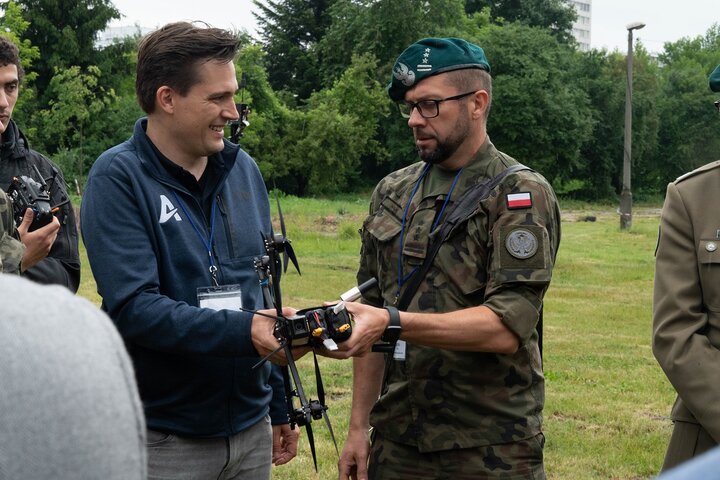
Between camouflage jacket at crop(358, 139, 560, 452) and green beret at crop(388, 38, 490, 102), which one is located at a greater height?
green beret at crop(388, 38, 490, 102)

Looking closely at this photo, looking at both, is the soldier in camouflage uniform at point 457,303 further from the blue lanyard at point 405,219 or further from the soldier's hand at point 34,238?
the soldier's hand at point 34,238

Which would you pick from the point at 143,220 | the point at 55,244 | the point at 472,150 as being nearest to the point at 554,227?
the point at 472,150

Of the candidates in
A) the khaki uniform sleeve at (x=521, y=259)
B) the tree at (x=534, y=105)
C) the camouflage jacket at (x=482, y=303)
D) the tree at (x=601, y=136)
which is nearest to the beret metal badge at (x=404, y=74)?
the camouflage jacket at (x=482, y=303)

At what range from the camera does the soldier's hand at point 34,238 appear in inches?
161

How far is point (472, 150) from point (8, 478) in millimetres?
3006

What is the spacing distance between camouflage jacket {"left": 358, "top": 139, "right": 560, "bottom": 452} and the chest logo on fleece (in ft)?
3.12

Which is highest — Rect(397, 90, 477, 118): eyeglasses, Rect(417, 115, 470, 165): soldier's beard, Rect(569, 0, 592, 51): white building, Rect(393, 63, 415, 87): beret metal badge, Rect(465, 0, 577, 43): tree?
Rect(569, 0, 592, 51): white building

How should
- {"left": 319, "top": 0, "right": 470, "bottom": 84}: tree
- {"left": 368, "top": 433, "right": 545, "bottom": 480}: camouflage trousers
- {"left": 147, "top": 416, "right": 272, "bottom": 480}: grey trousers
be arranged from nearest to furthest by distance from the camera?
{"left": 147, "top": 416, "right": 272, "bottom": 480}: grey trousers, {"left": 368, "top": 433, "right": 545, "bottom": 480}: camouflage trousers, {"left": 319, "top": 0, "right": 470, "bottom": 84}: tree

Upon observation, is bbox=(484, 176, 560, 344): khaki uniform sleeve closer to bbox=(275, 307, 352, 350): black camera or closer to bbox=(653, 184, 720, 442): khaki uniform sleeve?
bbox=(653, 184, 720, 442): khaki uniform sleeve

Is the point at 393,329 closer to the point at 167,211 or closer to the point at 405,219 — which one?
the point at 405,219

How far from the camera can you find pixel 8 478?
40.2 inches

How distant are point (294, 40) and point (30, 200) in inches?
2553

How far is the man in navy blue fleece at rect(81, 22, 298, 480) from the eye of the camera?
3219 mm

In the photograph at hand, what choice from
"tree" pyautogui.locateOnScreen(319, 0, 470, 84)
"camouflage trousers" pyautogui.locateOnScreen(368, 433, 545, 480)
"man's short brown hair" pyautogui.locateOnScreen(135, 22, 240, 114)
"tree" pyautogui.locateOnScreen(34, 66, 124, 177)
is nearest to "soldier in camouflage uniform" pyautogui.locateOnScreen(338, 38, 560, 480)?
"camouflage trousers" pyautogui.locateOnScreen(368, 433, 545, 480)
